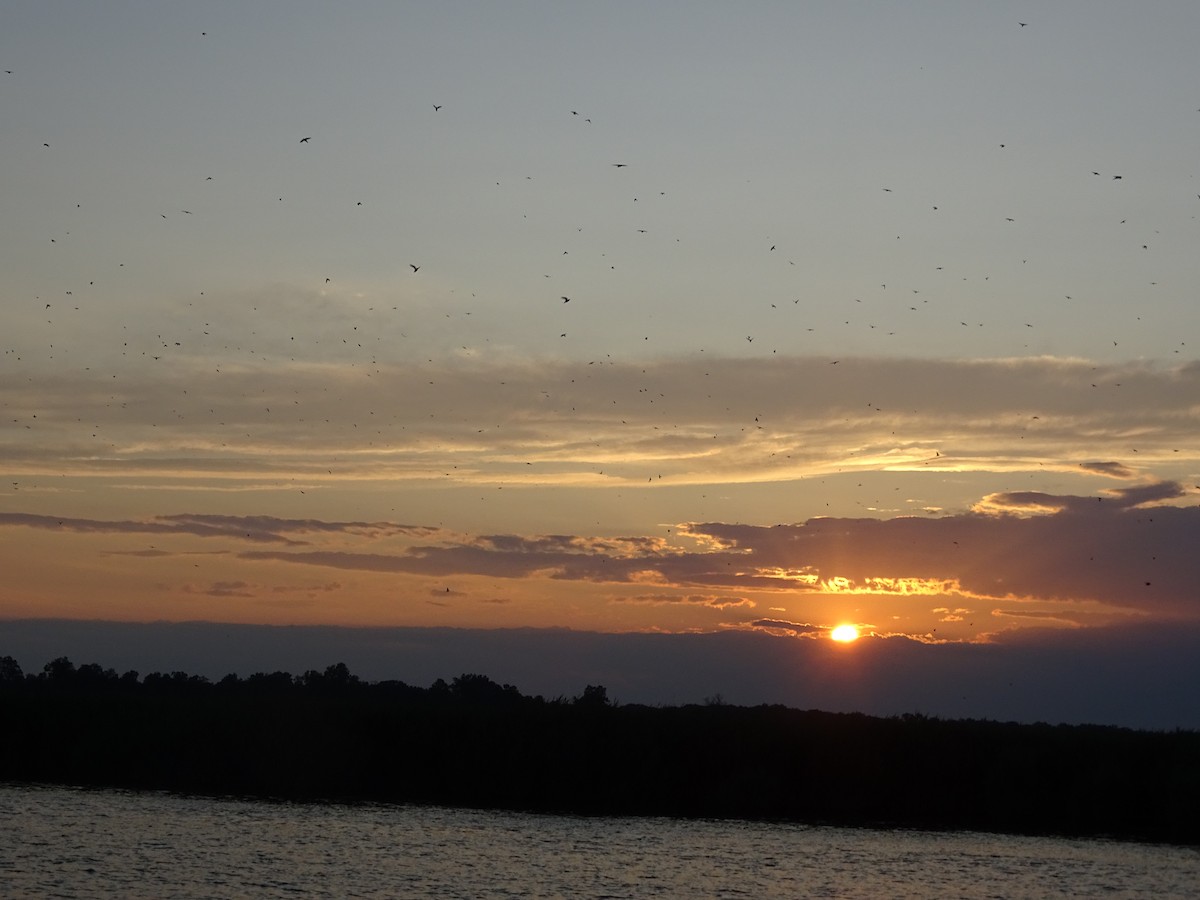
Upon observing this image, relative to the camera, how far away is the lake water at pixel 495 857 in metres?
42.8

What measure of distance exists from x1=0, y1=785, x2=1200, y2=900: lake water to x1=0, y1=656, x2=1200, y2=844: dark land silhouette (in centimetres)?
556

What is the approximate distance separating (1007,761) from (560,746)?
22.9 m

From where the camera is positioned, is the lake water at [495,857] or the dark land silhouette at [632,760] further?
the dark land silhouette at [632,760]

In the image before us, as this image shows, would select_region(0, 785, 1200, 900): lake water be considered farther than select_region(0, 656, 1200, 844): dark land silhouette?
No

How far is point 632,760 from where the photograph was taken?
228ft

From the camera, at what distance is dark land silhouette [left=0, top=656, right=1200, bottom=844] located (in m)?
64.8

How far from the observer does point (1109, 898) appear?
44.3 meters

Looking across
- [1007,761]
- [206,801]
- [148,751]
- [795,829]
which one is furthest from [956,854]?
[148,751]

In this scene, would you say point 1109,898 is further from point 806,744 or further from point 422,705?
point 422,705

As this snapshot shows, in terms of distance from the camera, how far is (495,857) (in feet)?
163

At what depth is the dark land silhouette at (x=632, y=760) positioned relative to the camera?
64812mm

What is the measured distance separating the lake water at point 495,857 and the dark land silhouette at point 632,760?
5556mm

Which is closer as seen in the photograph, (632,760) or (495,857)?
(495,857)

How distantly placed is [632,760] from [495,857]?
2077cm
